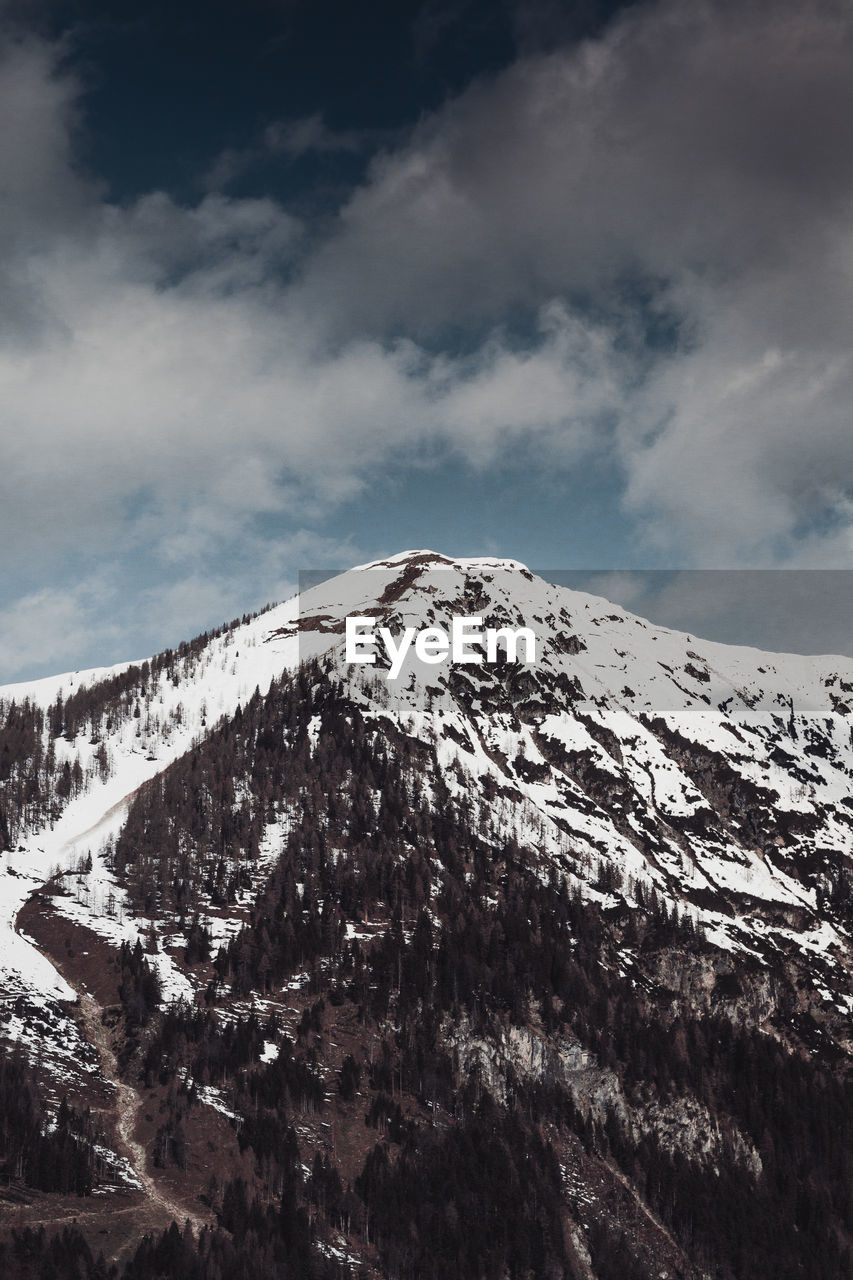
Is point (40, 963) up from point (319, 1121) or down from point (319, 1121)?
up

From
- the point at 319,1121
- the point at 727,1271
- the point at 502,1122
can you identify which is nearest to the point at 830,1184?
the point at 727,1271

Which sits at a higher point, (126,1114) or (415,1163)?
(126,1114)

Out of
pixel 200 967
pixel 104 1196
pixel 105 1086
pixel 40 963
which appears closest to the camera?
pixel 104 1196

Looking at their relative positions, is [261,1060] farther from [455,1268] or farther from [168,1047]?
[455,1268]

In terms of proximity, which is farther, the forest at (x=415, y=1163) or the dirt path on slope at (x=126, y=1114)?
the forest at (x=415, y=1163)

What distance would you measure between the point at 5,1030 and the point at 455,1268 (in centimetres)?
7947

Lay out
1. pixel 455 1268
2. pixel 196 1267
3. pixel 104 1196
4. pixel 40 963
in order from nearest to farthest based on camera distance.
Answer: pixel 196 1267, pixel 104 1196, pixel 455 1268, pixel 40 963

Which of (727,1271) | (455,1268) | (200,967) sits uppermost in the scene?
(200,967)

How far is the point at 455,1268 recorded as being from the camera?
469 ft

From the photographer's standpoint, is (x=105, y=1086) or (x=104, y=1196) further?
(x=105, y=1086)

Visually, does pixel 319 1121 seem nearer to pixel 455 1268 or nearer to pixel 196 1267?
pixel 455 1268

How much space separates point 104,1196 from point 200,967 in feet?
208

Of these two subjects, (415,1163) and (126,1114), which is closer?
(126,1114)

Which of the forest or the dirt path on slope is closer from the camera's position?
the dirt path on slope
